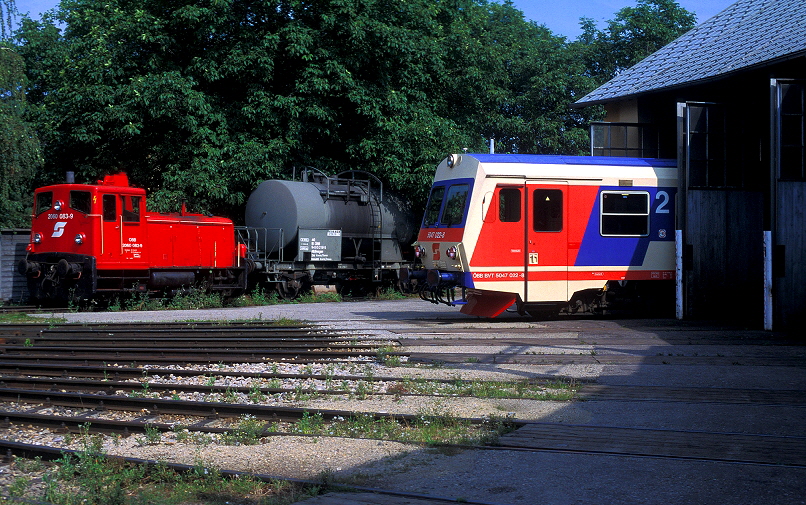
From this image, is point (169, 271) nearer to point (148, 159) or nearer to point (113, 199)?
point (113, 199)

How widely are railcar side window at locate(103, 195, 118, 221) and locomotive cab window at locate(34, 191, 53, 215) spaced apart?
6.00 ft

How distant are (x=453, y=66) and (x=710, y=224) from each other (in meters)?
15.8

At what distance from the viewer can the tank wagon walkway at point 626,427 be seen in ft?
17.5

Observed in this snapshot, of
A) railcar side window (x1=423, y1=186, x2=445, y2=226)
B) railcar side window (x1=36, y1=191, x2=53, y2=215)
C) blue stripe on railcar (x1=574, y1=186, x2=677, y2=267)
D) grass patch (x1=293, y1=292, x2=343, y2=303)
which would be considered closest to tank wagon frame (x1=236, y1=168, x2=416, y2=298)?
grass patch (x1=293, y1=292, x2=343, y2=303)

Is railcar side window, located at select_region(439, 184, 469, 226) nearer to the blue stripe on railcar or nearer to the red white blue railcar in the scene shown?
the red white blue railcar

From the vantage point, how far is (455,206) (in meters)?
15.6

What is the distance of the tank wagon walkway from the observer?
210 inches

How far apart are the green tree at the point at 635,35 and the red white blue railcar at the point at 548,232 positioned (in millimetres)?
27394

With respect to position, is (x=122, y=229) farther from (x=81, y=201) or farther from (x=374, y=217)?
(x=374, y=217)

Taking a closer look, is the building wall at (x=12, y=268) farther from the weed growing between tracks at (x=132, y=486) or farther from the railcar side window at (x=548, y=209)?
the weed growing between tracks at (x=132, y=486)

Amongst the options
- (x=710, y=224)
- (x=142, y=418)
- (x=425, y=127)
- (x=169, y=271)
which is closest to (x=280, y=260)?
(x=169, y=271)

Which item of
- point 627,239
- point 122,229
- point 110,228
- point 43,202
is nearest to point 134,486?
point 627,239

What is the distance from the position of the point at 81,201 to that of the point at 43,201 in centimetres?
161

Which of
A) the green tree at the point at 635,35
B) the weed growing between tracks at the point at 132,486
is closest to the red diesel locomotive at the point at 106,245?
the weed growing between tracks at the point at 132,486
